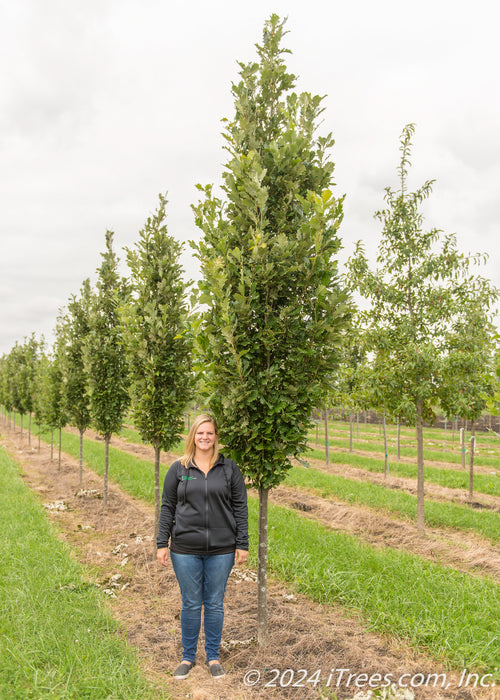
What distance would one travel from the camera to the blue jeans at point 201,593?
165 inches

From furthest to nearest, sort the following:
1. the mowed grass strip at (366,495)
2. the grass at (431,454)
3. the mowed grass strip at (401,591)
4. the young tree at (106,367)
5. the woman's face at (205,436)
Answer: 1. the grass at (431,454)
2. the young tree at (106,367)
3. the mowed grass strip at (366,495)
4. the mowed grass strip at (401,591)
5. the woman's face at (205,436)

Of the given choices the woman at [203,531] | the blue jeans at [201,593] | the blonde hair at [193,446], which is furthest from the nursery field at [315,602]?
the blonde hair at [193,446]

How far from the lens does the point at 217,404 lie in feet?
15.7

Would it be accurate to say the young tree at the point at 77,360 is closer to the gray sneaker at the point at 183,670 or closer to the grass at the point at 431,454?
the gray sneaker at the point at 183,670

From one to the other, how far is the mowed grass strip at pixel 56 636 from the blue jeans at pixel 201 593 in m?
0.55

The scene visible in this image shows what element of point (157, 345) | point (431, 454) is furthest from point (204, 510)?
point (431, 454)

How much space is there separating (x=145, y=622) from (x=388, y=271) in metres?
7.44

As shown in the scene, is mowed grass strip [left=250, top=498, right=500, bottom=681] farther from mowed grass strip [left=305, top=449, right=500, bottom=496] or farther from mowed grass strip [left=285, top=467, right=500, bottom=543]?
mowed grass strip [left=305, top=449, right=500, bottom=496]

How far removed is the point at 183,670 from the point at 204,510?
146cm

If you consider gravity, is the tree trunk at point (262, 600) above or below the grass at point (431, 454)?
above

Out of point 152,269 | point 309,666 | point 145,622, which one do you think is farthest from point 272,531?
point 152,269

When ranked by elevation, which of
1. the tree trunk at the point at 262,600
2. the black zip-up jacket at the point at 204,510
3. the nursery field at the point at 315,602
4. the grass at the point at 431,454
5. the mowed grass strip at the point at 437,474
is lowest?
the grass at the point at 431,454

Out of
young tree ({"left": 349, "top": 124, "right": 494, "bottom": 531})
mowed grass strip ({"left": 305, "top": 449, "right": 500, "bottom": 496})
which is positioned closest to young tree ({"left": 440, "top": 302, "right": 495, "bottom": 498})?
young tree ({"left": 349, "top": 124, "right": 494, "bottom": 531})

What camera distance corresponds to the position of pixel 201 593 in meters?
4.30
